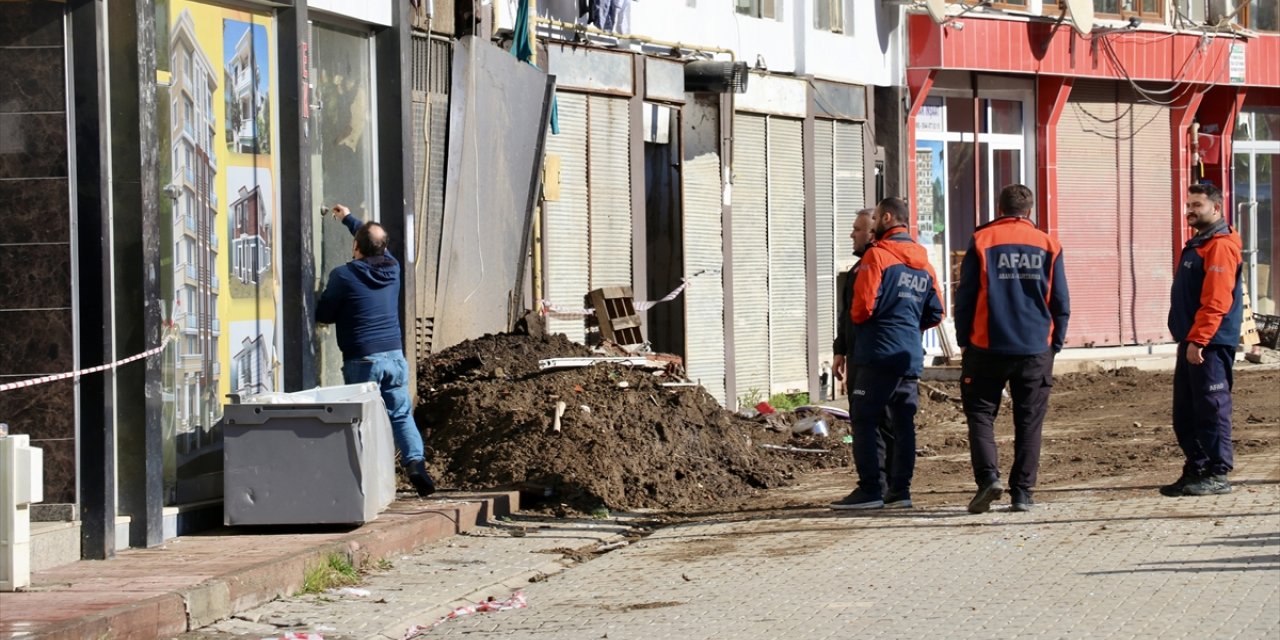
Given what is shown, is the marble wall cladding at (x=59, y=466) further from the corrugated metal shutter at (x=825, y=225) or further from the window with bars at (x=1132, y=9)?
the window with bars at (x=1132, y=9)

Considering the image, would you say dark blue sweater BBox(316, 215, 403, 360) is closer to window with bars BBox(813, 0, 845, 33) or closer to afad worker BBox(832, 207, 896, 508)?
afad worker BBox(832, 207, 896, 508)

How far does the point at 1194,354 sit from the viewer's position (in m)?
11.9

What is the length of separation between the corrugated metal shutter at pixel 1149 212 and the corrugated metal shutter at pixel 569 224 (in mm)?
12909

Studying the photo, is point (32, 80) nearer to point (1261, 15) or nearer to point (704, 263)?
point (704, 263)

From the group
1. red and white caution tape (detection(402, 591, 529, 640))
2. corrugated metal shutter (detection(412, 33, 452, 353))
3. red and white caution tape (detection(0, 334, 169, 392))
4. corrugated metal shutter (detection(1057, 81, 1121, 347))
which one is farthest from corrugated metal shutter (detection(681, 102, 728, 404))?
red and white caution tape (detection(402, 591, 529, 640))

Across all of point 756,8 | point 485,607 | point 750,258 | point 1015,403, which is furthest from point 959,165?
point 485,607

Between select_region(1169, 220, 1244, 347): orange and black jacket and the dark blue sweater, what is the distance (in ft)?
16.4

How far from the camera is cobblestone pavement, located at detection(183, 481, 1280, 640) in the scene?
321 inches

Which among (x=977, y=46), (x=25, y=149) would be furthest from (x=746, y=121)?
(x=25, y=149)

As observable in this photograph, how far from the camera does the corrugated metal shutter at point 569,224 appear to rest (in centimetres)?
1781

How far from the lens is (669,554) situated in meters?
10.6

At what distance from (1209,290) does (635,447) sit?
4099 mm

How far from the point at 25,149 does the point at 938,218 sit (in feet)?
59.5

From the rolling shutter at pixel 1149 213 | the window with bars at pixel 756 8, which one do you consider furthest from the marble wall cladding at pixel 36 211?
the rolling shutter at pixel 1149 213
